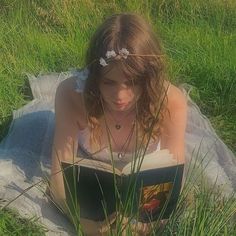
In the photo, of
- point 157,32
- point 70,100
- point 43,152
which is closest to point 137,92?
point 70,100

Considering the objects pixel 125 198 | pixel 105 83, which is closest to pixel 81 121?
pixel 105 83

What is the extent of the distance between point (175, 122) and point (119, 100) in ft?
1.37

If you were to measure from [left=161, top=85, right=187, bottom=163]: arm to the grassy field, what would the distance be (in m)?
0.88

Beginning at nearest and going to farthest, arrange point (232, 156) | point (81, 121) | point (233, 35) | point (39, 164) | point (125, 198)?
point (125, 198) → point (81, 121) → point (39, 164) → point (232, 156) → point (233, 35)

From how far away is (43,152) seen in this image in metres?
2.92

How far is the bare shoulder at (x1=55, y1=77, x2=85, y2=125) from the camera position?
2418mm

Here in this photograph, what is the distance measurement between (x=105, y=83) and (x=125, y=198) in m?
0.63

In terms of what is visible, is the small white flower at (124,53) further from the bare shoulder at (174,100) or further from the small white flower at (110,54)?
the bare shoulder at (174,100)

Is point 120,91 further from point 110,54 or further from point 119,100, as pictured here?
point 110,54

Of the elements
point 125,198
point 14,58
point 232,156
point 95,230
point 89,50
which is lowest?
point 232,156

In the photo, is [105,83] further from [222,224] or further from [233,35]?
[233,35]

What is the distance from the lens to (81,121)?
249cm

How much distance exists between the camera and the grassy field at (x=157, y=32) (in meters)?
3.44

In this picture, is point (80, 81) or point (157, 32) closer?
point (80, 81)
